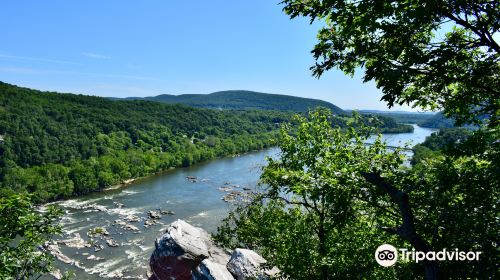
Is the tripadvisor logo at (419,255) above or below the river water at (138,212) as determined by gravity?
above

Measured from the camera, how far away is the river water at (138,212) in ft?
124

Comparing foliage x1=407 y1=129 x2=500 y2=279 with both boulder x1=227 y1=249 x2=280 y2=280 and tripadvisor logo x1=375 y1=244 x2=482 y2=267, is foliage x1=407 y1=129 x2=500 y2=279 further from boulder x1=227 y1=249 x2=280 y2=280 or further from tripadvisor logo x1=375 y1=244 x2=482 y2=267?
boulder x1=227 y1=249 x2=280 y2=280

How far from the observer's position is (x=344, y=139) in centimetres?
1472

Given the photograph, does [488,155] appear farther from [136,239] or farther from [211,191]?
[211,191]

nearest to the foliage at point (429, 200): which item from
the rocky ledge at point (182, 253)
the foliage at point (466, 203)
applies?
the foliage at point (466, 203)

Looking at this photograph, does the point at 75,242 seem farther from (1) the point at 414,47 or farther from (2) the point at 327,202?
(1) the point at 414,47

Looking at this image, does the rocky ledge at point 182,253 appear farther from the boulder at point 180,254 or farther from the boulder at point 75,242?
the boulder at point 75,242

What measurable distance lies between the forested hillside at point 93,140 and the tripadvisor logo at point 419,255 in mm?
51298

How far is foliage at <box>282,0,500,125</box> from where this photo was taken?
4.86 meters

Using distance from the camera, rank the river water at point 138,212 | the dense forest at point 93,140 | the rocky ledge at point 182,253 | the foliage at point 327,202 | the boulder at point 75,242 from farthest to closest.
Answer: the dense forest at point 93,140
the boulder at point 75,242
the river water at point 138,212
the rocky ledge at point 182,253
the foliage at point 327,202

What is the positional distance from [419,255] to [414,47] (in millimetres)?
3180

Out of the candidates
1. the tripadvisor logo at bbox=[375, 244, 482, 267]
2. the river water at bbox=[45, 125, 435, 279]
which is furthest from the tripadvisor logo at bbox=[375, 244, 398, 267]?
the river water at bbox=[45, 125, 435, 279]

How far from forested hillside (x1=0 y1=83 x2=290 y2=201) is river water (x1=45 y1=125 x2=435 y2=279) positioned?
6.10 meters

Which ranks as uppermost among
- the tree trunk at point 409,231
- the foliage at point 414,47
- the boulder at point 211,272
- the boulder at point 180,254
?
the foliage at point 414,47
